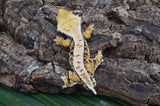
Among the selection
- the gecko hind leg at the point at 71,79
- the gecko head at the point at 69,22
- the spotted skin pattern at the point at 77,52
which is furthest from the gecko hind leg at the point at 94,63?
the gecko head at the point at 69,22

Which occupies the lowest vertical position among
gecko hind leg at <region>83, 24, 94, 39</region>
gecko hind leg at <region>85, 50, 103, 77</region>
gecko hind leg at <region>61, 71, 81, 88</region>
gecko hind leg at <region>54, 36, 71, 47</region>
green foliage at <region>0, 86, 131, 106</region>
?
green foliage at <region>0, 86, 131, 106</region>

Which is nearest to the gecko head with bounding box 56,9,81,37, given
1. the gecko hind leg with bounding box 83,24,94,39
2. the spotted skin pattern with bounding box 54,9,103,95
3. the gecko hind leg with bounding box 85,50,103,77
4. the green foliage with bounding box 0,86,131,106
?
the spotted skin pattern with bounding box 54,9,103,95

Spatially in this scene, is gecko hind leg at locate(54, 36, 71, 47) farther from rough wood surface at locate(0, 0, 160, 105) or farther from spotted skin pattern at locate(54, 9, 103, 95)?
rough wood surface at locate(0, 0, 160, 105)

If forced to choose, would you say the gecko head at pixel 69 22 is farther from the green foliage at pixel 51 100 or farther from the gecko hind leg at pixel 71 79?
the green foliage at pixel 51 100

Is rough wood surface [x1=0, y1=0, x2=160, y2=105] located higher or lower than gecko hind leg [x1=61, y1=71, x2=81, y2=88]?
higher

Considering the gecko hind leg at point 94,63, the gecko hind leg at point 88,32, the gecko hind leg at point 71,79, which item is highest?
the gecko hind leg at point 88,32

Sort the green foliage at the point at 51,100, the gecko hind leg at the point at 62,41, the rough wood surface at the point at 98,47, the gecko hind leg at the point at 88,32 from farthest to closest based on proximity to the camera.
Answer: the gecko hind leg at the point at 62,41
the gecko hind leg at the point at 88,32
the green foliage at the point at 51,100
the rough wood surface at the point at 98,47

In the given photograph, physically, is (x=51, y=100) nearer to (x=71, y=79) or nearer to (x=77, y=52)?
(x=71, y=79)
